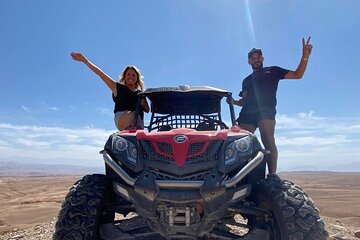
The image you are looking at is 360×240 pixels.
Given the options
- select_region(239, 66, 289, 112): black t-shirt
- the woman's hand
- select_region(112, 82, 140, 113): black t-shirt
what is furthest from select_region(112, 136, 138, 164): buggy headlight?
select_region(239, 66, 289, 112): black t-shirt

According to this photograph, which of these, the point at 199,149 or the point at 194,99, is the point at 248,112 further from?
the point at 199,149

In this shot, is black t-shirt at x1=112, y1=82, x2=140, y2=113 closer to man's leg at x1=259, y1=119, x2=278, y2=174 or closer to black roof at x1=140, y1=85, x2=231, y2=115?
black roof at x1=140, y1=85, x2=231, y2=115

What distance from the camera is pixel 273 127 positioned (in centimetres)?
640

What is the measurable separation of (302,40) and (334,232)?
4.37 m

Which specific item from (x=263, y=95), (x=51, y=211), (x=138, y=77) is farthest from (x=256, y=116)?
(x=51, y=211)

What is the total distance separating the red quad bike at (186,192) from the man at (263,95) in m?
2.01

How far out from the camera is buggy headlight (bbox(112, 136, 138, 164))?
3.99m

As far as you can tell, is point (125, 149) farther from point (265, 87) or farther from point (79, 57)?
point (265, 87)

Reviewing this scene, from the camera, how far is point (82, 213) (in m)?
4.01

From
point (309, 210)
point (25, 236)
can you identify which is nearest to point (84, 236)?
point (309, 210)

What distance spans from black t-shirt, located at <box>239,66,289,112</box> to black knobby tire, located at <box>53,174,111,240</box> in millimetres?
3487

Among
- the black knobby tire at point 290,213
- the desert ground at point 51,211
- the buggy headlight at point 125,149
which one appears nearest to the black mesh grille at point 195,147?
the buggy headlight at point 125,149

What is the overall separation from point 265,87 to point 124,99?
2.69 metres

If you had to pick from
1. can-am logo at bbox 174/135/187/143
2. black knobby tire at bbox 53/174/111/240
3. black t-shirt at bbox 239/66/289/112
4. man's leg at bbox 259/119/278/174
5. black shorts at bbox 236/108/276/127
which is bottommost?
black knobby tire at bbox 53/174/111/240
